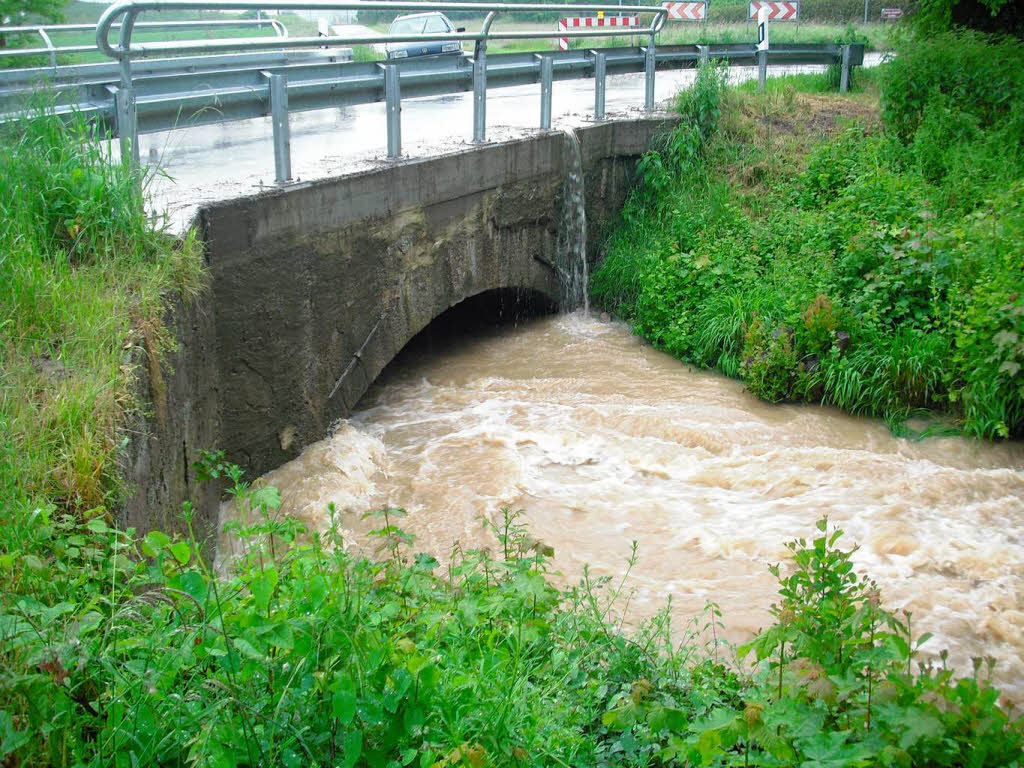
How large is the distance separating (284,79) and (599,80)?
4.60m

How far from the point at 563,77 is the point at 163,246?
5.81 m

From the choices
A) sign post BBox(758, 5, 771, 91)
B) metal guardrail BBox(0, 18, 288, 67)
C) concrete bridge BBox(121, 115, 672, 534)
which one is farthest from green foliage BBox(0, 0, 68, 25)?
sign post BBox(758, 5, 771, 91)

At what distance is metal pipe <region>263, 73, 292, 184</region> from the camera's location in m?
6.13

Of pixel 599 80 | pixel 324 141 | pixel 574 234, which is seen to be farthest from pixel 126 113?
pixel 599 80

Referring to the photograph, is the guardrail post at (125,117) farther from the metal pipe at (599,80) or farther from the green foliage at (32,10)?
the green foliage at (32,10)

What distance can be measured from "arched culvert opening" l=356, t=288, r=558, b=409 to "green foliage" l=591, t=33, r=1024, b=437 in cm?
68

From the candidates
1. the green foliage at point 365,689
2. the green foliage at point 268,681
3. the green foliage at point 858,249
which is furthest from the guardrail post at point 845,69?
the green foliage at point 268,681

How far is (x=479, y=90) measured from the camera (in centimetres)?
805

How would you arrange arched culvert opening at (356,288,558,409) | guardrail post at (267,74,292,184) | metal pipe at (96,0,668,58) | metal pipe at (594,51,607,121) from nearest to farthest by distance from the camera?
1. metal pipe at (96,0,668,58)
2. guardrail post at (267,74,292,184)
3. arched culvert opening at (356,288,558,409)
4. metal pipe at (594,51,607,121)

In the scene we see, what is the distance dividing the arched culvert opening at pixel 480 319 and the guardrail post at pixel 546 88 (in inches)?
63.1

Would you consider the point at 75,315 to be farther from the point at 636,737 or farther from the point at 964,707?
the point at 964,707

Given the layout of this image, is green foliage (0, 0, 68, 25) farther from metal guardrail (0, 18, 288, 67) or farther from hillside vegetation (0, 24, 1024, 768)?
hillside vegetation (0, 24, 1024, 768)

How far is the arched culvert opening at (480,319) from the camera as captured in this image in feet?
30.7

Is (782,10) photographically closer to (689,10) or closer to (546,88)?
(689,10)
